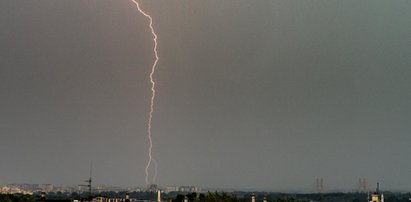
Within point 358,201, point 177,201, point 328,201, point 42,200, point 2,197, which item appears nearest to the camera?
point 42,200

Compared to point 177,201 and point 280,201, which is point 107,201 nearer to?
point 177,201

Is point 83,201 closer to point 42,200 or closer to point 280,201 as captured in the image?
point 42,200

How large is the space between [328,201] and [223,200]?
167 metres

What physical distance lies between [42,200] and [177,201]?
2520 centimetres

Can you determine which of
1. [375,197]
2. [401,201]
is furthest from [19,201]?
[401,201]

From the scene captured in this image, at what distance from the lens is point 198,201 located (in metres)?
43.2

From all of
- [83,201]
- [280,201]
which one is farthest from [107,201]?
[280,201]

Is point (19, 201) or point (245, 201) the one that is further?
point (19, 201)

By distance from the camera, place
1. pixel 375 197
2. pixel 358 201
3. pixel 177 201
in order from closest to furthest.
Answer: pixel 375 197 < pixel 177 201 < pixel 358 201

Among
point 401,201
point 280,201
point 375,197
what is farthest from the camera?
point 401,201

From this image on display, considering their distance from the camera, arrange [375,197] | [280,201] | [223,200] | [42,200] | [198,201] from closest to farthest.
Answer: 1. [375,197]
2. [42,200]
3. [223,200]
4. [198,201]
5. [280,201]

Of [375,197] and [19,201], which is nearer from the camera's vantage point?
[375,197]

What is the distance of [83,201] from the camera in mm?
41250

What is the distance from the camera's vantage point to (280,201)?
66.4 metres
